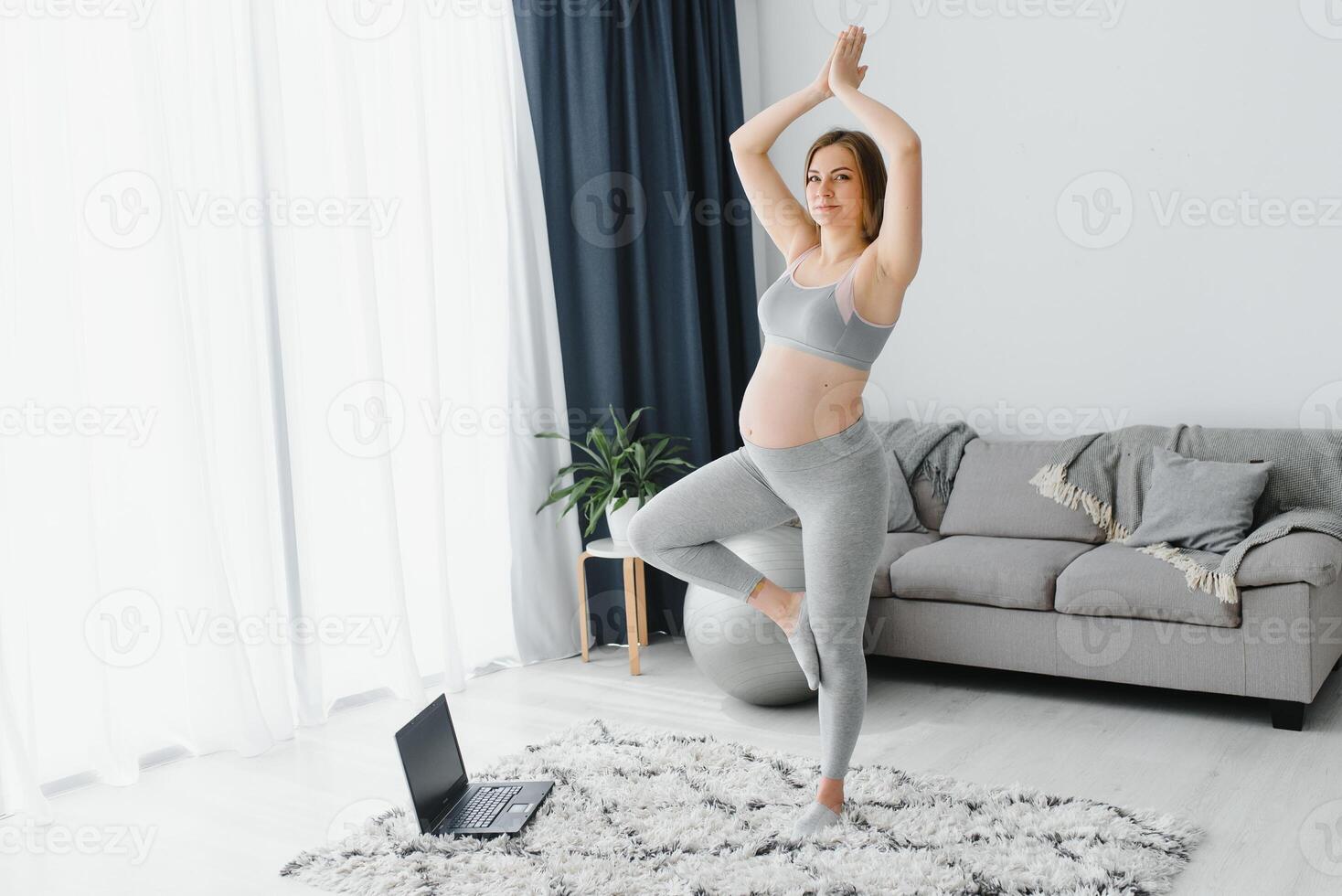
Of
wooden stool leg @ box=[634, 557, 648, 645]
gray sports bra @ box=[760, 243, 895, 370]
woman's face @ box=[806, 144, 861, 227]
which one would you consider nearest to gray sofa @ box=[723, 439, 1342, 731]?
wooden stool leg @ box=[634, 557, 648, 645]

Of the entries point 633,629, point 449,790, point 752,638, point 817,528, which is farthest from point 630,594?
point 817,528

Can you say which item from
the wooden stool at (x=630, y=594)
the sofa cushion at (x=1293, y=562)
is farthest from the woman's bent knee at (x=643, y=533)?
the sofa cushion at (x=1293, y=562)

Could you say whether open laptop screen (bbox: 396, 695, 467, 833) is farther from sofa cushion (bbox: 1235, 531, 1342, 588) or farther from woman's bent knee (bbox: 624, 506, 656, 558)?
sofa cushion (bbox: 1235, 531, 1342, 588)

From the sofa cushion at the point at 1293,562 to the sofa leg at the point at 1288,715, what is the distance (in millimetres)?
312

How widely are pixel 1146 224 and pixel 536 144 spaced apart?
85.3 inches

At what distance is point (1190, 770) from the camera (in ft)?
8.71

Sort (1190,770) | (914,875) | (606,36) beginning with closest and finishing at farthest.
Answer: (914,875) < (1190,770) < (606,36)

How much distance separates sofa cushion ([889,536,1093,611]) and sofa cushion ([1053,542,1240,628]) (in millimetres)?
69

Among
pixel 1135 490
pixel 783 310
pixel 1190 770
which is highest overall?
pixel 783 310

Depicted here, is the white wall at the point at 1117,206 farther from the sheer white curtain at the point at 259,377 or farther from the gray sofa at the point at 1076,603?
the sheer white curtain at the point at 259,377

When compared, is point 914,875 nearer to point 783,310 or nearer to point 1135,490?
point 783,310

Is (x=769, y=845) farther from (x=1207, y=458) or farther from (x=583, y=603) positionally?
(x=1207, y=458)

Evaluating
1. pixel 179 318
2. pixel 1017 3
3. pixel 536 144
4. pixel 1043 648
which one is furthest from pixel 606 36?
pixel 1043 648

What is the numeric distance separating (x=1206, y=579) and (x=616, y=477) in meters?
1.85
